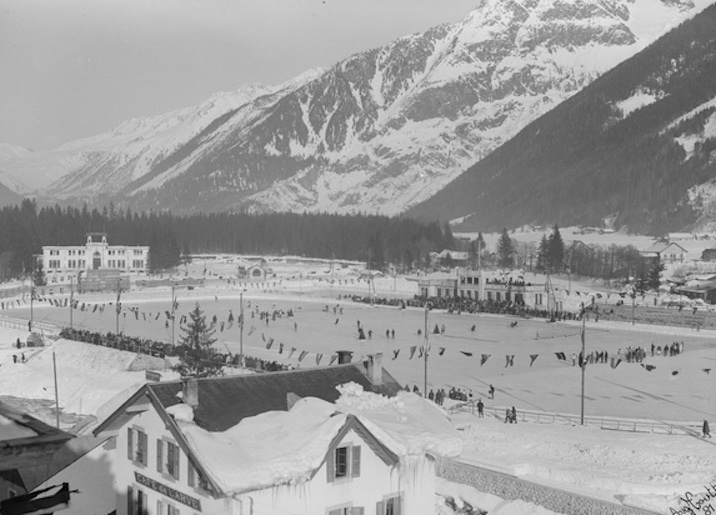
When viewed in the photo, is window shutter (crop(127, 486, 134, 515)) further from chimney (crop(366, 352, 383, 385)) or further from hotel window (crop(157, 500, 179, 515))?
chimney (crop(366, 352, 383, 385))

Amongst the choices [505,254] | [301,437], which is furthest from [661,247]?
[301,437]

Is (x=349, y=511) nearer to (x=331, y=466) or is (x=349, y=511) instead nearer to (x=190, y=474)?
(x=331, y=466)

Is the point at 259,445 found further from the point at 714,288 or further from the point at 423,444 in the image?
the point at 714,288

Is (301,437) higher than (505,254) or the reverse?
the reverse

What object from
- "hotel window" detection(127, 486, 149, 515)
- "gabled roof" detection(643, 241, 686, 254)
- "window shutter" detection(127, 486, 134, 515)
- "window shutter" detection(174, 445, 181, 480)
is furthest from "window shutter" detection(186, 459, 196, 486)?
"gabled roof" detection(643, 241, 686, 254)

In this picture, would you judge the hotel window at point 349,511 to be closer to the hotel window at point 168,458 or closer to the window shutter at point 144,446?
the hotel window at point 168,458

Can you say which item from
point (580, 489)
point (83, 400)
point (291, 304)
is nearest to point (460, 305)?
point (291, 304)

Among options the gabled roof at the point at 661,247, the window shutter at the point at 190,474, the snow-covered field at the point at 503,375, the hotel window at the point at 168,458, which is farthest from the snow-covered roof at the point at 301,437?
the gabled roof at the point at 661,247
